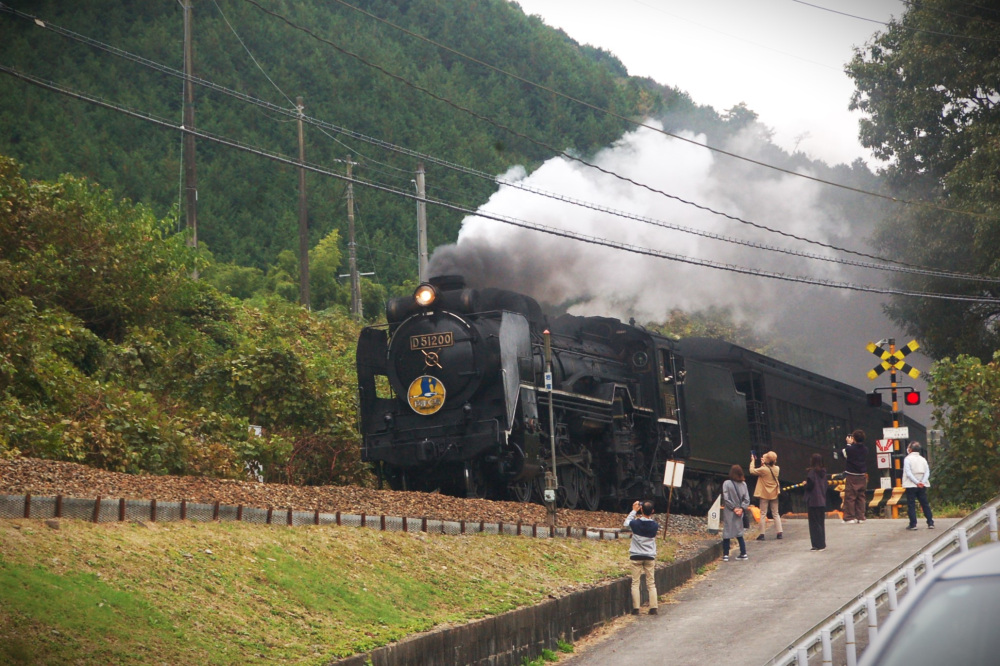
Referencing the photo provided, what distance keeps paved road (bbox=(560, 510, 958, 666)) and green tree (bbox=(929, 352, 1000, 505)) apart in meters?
6.46

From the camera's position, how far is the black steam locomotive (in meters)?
19.8

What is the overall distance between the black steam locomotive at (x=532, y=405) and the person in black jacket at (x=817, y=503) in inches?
154

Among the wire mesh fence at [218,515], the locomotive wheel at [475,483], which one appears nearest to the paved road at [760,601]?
the wire mesh fence at [218,515]

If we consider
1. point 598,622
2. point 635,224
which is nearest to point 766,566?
point 598,622

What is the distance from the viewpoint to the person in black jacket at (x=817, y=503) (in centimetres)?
1788

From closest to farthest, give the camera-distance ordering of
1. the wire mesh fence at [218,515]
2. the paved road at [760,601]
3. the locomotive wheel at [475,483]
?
the wire mesh fence at [218,515] < the paved road at [760,601] < the locomotive wheel at [475,483]

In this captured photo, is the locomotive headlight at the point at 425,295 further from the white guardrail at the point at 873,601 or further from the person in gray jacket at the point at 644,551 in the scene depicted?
the white guardrail at the point at 873,601

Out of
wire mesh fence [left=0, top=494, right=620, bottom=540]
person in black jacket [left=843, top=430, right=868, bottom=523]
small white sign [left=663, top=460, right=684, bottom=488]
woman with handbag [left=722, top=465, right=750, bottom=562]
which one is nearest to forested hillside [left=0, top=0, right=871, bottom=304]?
person in black jacket [left=843, top=430, right=868, bottom=523]

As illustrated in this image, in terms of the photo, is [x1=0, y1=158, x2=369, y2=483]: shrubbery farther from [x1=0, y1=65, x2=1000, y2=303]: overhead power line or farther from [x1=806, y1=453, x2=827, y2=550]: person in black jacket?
[x1=806, y1=453, x2=827, y2=550]: person in black jacket

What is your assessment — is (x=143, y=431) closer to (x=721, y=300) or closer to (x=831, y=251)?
(x=721, y=300)

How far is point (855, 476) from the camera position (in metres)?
20.6

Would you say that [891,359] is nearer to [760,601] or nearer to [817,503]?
[817,503]

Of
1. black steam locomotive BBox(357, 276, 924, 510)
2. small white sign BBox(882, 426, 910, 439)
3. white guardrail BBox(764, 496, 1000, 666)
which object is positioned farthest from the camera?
small white sign BBox(882, 426, 910, 439)

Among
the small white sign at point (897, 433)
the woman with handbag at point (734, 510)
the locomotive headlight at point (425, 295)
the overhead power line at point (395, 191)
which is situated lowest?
the woman with handbag at point (734, 510)
